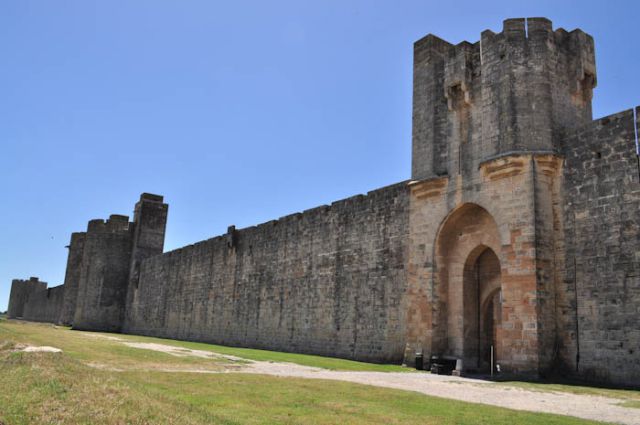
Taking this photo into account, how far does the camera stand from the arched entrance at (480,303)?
46.6ft

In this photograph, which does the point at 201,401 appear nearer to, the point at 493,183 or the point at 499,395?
the point at 499,395

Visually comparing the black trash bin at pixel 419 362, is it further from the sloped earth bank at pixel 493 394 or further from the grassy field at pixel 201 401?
the grassy field at pixel 201 401

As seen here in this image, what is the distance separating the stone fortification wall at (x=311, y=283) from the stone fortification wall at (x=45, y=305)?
28808mm

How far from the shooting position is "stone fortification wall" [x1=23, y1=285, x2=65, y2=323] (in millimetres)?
53875

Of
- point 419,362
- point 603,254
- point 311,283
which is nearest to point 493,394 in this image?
point 603,254

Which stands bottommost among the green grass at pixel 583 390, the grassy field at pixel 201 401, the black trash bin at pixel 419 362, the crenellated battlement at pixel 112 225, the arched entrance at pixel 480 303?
the grassy field at pixel 201 401

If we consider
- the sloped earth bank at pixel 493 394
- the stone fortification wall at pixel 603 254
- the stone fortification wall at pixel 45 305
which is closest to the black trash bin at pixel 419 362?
the sloped earth bank at pixel 493 394

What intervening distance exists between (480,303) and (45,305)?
184 ft

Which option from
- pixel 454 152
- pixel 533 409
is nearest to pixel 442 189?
pixel 454 152

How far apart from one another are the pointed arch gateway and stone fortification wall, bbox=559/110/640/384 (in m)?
2.49

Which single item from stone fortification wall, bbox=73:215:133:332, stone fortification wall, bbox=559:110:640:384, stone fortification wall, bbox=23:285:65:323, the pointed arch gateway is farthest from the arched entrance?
stone fortification wall, bbox=23:285:65:323

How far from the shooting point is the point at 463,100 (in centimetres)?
1467

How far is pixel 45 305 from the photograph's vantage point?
5953cm

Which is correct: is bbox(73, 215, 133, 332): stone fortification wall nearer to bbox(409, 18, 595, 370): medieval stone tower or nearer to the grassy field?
bbox(409, 18, 595, 370): medieval stone tower
